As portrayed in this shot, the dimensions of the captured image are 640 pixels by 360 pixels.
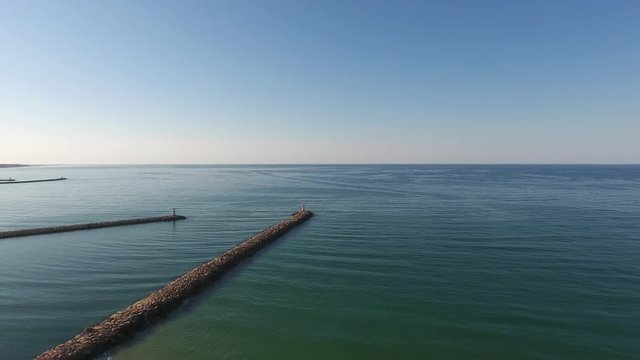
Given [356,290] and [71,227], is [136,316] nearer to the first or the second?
[356,290]

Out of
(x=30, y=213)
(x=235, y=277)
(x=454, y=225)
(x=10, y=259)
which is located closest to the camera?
(x=235, y=277)

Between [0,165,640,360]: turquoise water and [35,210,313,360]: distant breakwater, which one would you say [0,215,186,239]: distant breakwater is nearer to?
[0,165,640,360]: turquoise water

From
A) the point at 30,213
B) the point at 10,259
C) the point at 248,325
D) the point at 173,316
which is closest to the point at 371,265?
the point at 248,325

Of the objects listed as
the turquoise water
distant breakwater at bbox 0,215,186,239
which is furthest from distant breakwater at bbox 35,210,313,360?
distant breakwater at bbox 0,215,186,239

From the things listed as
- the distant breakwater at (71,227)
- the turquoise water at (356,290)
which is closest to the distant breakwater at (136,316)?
the turquoise water at (356,290)

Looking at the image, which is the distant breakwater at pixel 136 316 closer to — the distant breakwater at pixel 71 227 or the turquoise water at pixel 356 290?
the turquoise water at pixel 356 290

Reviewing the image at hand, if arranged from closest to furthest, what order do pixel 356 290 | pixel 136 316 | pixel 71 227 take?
pixel 136 316 → pixel 356 290 → pixel 71 227

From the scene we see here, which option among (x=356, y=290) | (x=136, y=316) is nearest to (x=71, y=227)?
(x=136, y=316)

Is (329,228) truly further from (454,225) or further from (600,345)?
(600,345)
